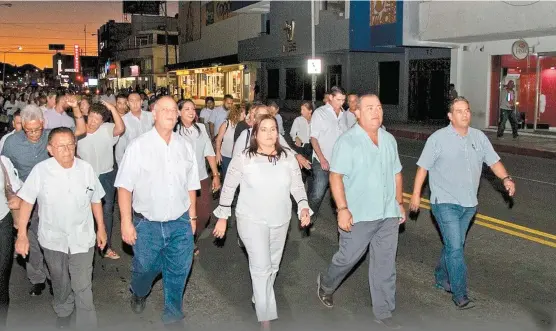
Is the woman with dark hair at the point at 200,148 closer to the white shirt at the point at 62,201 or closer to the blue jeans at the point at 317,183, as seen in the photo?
the blue jeans at the point at 317,183

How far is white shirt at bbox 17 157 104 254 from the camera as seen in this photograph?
16.4 feet

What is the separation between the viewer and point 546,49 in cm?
2227

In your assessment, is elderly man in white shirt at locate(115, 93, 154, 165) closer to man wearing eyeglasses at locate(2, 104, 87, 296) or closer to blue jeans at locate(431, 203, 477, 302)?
man wearing eyeglasses at locate(2, 104, 87, 296)

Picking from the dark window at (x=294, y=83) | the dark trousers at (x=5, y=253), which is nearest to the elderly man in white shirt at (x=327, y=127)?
the dark trousers at (x=5, y=253)

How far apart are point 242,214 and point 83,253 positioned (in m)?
1.27

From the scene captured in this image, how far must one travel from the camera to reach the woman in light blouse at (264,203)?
5.18 meters

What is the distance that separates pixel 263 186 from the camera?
5191 millimetres

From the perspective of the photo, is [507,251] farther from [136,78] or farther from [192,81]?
[136,78]

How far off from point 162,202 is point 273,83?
40.2 metres

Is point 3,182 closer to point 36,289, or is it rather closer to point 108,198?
point 36,289

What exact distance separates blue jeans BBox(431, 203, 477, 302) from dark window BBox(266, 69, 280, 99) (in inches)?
1512

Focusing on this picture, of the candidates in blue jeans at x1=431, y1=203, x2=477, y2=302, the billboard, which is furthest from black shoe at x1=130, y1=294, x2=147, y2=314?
the billboard

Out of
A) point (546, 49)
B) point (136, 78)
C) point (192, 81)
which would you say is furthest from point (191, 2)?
point (546, 49)

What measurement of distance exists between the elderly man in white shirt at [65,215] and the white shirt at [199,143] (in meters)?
2.56
